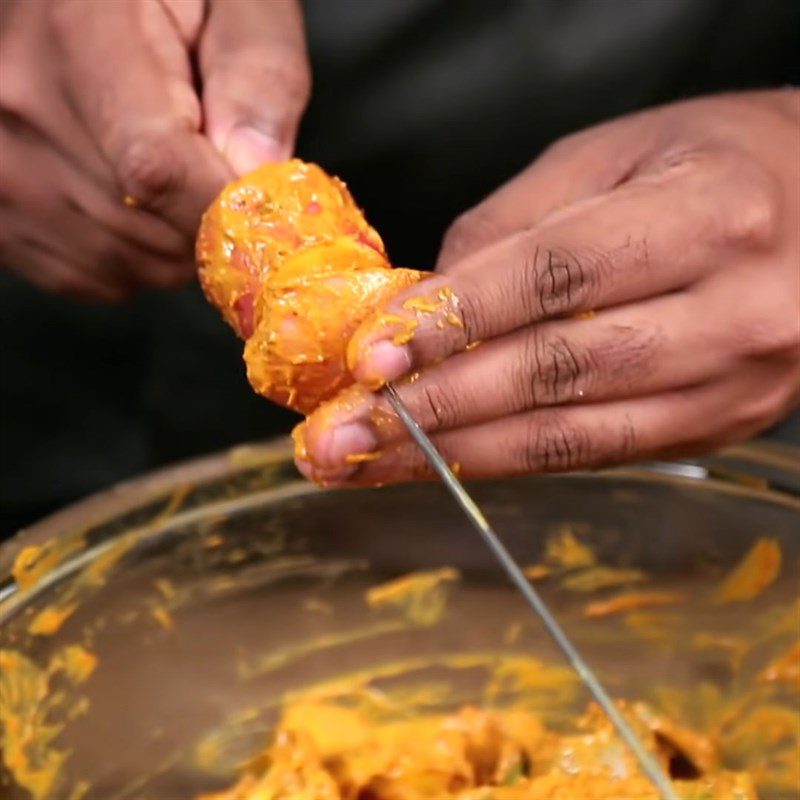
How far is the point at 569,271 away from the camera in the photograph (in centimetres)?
65

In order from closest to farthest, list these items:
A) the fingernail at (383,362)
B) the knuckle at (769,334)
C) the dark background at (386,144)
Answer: the fingernail at (383,362) < the knuckle at (769,334) < the dark background at (386,144)

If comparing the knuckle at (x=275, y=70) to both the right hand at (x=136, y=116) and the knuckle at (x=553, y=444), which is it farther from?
the knuckle at (x=553, y=444)

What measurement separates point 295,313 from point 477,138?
0.49 metres

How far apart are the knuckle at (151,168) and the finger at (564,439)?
191mm

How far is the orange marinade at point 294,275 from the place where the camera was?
0.63 metres

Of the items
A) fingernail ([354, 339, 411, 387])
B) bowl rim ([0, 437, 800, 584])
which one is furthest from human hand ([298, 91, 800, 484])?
bowl rim ([0, 437, 800, 584])

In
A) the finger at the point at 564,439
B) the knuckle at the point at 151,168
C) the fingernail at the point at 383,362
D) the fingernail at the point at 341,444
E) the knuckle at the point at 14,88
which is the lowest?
the finger at the point at 564,439

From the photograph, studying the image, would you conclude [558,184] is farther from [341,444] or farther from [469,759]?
[469,759]

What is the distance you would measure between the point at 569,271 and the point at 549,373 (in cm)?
6

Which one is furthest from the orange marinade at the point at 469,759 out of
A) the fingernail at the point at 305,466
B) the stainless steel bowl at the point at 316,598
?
the fingernail at the point at 305,466

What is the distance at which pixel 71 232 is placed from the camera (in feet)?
3.08

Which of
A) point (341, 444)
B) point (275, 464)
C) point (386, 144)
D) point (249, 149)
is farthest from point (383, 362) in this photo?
point (386, 144)

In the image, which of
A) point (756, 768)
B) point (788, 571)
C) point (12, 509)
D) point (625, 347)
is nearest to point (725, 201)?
point (625, 347)

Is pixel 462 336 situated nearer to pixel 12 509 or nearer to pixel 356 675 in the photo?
pixel 356 675
